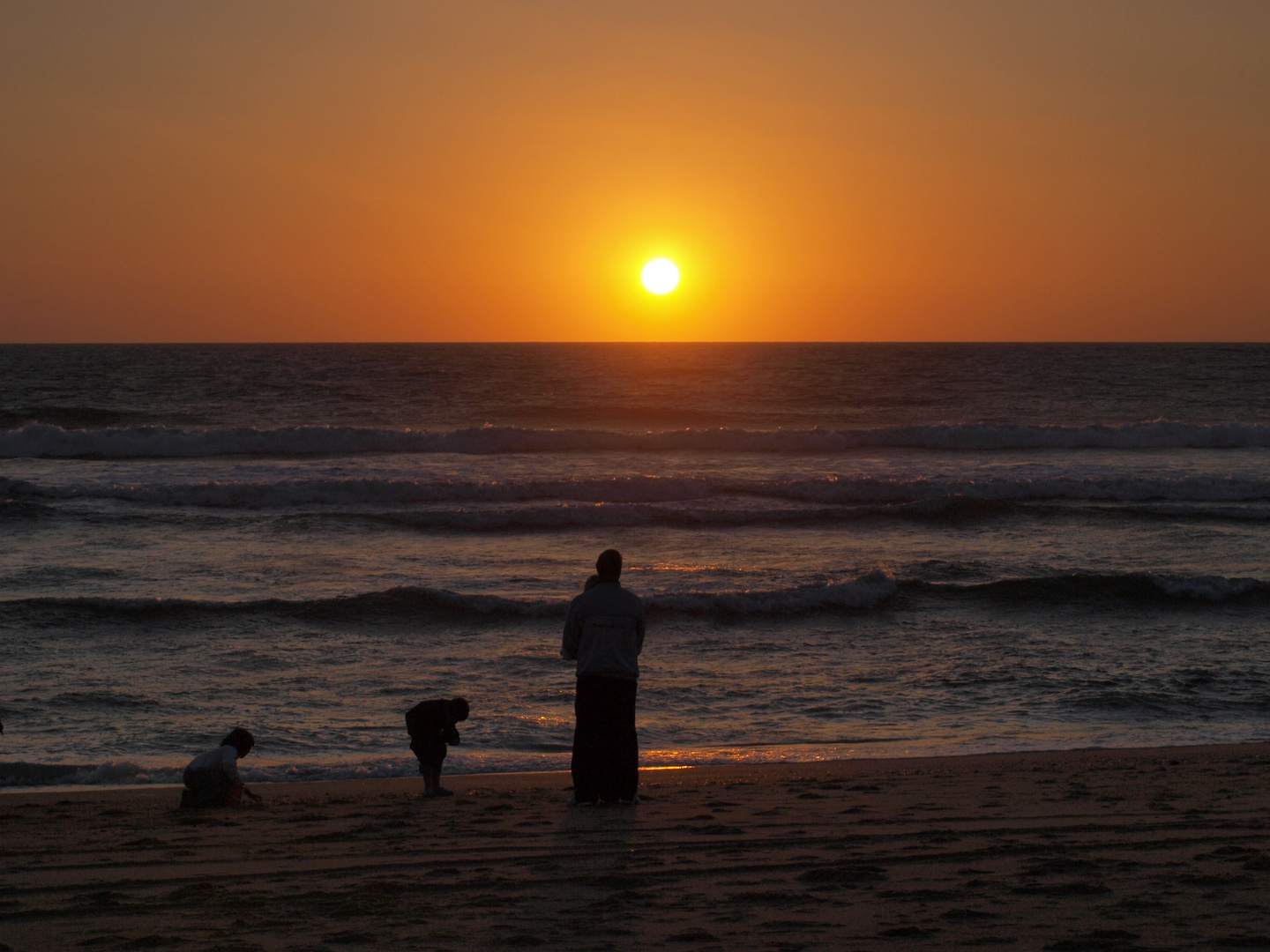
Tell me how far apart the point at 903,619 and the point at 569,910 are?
8.59 m

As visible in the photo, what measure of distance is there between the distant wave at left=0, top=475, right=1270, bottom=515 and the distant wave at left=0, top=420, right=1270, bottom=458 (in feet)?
23.6

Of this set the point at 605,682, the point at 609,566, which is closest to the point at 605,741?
the point at 605,682

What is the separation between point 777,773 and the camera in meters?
6.87

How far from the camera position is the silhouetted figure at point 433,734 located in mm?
6488

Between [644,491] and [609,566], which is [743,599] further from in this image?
[644,491]

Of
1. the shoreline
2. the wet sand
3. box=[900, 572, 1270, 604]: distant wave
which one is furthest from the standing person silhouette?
box=[900, 572, 1270, 604]: distant wave

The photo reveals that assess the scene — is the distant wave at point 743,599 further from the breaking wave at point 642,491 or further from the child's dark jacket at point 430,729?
the breaking wave at point 642,491

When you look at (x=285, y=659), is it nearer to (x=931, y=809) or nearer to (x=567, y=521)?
(x=931, y=809)

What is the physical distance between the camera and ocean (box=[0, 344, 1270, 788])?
8.30 m

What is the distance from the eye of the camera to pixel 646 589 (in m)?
13.0

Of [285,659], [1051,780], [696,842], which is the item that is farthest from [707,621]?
[696,842]

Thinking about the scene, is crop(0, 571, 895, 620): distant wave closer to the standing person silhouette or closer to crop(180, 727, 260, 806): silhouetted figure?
crop(180, 727, 260, 806): silhouetted figure

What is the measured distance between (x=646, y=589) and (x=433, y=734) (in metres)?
6.65

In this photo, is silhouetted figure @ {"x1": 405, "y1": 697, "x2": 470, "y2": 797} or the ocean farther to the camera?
the ocean
